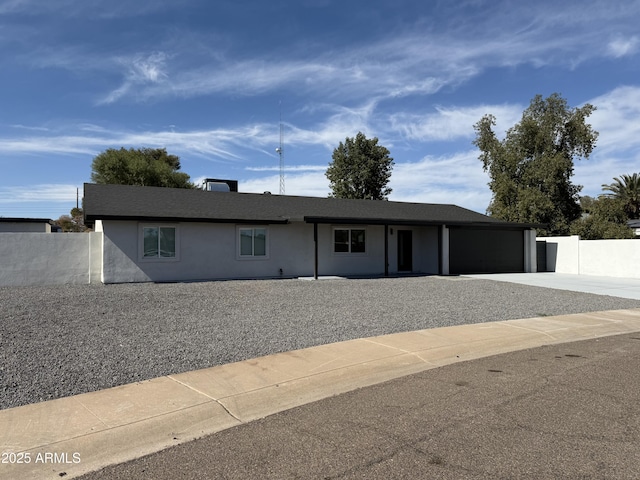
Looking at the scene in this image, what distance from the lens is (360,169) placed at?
43.8 meters

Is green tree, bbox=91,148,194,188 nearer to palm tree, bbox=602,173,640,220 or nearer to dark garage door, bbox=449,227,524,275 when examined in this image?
dark garage door, bbox=449,227,524,275

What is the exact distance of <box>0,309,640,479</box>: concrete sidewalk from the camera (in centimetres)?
407

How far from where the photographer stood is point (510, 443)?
4.21 meters

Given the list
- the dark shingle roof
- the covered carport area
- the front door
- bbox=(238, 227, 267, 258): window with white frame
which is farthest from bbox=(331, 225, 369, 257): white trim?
bbox=(238, 227, 267, 258): window with white frame

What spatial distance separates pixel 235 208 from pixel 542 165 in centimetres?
2556

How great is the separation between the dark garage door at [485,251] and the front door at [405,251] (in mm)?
1993

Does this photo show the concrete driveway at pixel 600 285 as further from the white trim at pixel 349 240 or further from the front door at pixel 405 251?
the white trim at pixel 349 240

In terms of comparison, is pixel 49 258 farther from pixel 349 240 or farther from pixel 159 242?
pixel 349 240

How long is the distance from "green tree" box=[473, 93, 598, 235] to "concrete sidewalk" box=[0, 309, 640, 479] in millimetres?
30118

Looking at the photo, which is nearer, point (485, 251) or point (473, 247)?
point (473, 247)

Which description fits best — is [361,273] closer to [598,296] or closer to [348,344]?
[598,296]

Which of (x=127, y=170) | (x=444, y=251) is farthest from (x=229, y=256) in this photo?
(x=127, y=170)

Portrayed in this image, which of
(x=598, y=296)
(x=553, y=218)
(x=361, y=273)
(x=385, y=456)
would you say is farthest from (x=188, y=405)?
(x=553, y=218)

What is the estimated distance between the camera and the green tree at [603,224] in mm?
34000
